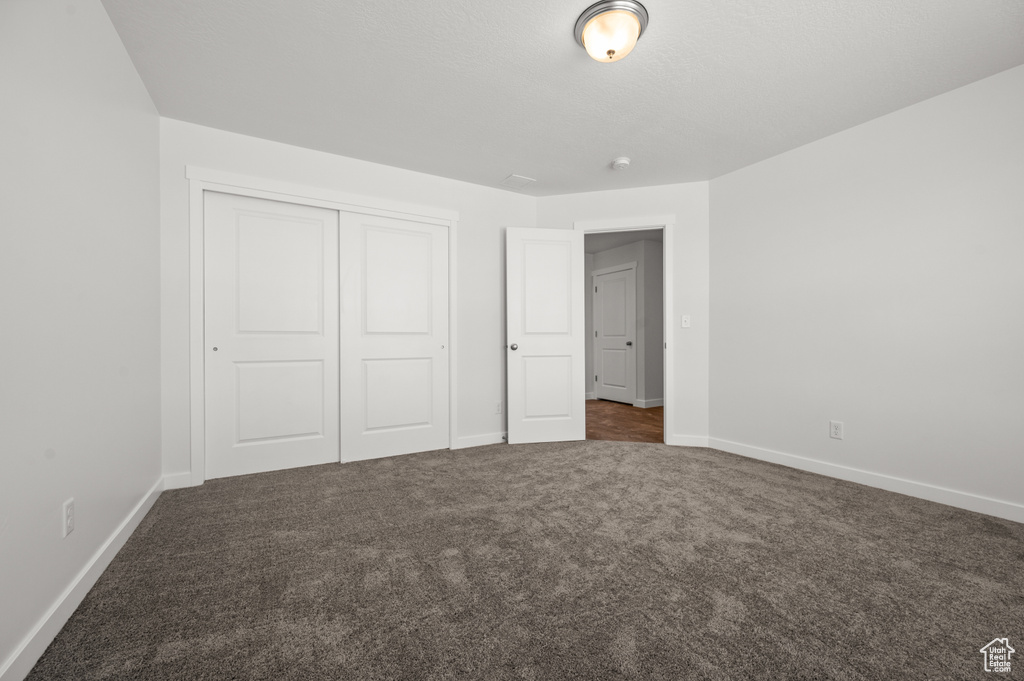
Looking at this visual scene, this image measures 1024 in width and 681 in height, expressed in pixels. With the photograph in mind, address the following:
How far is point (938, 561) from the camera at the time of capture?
184 centimetres

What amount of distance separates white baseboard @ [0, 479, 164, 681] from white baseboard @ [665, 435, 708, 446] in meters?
3.89

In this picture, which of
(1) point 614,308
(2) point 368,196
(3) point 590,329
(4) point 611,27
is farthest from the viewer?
(3) point 590,329

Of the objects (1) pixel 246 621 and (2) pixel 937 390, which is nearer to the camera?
(1) pixel 246 621

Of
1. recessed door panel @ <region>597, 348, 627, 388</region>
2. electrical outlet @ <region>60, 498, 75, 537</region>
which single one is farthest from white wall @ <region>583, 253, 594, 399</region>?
electrical outlet @ <region>60, 498, 75, 537</region>

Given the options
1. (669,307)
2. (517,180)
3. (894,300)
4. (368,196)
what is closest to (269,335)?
(368,196)

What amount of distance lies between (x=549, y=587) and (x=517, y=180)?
10.9 ft

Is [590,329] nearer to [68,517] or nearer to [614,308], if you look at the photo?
[614,308]

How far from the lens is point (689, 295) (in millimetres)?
3953

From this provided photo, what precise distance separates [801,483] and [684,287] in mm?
1884

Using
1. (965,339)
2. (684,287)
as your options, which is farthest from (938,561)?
(684,287)

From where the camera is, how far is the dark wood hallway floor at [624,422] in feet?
14.2

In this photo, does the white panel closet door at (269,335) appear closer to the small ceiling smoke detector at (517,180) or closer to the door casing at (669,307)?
the small ceiling smoke detector at (517,180)

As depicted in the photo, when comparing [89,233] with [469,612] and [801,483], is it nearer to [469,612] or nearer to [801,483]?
[469,612]

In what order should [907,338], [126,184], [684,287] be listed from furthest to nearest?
[684,287] < [907,338] < [126,184]
